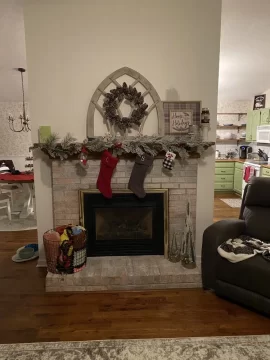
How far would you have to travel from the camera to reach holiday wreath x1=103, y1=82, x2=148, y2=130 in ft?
8.58

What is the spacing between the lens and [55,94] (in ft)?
8.69

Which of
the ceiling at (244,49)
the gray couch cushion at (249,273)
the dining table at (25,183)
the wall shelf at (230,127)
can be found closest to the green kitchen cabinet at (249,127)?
the wall shelf at (230,127)

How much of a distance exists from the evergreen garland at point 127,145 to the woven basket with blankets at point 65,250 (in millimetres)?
737

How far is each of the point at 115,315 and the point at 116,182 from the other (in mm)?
1211

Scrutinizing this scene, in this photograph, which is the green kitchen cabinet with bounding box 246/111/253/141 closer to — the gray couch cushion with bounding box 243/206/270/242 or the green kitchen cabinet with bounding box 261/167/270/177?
the green kitchen cabinet with bounding box 261/167/270/177

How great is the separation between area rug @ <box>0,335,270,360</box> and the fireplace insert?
107 cm

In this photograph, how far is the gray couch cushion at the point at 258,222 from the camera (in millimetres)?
2512

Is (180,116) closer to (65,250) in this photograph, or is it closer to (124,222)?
(124,222)

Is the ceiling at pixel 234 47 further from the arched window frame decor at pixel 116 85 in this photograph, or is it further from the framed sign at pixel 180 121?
the framed sign at pixel 180 121

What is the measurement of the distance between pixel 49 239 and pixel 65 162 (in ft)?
2.48

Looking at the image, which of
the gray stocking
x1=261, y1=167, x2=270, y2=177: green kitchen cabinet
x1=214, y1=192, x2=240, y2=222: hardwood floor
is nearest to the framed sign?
the gray stocking

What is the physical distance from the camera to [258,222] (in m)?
2.56

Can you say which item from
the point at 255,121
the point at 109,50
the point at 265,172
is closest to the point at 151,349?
the point at 109,50

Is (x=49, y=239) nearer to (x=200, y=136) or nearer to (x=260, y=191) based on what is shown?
(x=200, y=136)
